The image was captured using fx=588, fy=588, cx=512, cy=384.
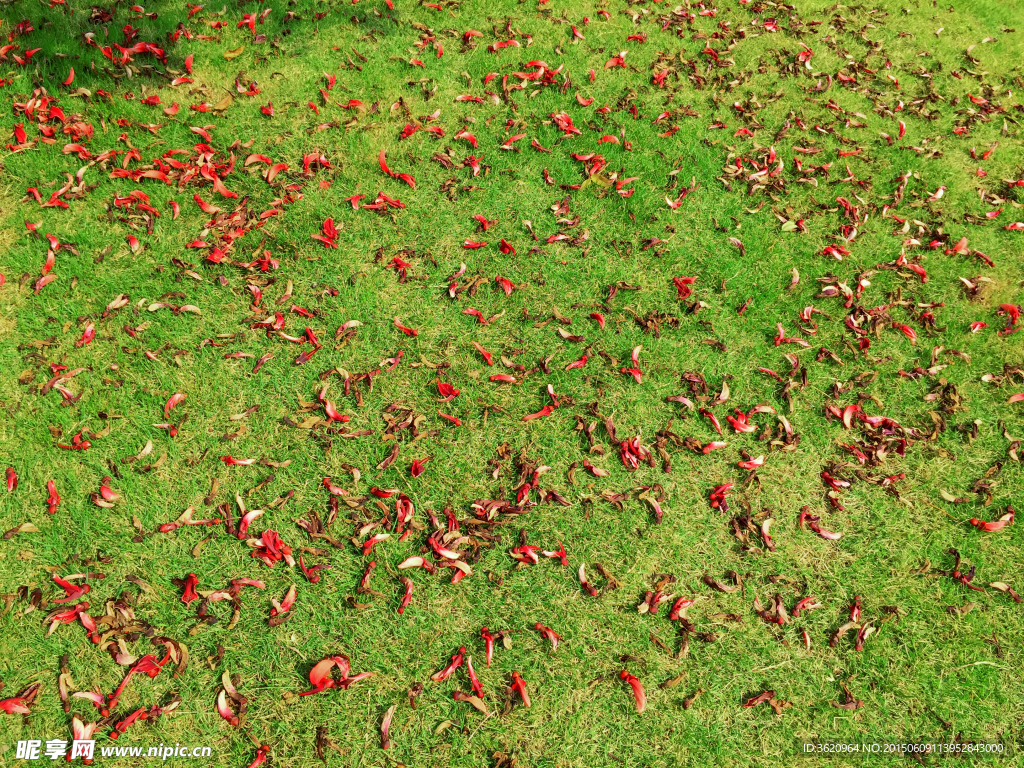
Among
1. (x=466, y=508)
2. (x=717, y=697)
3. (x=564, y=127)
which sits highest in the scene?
(x=564, y=127)

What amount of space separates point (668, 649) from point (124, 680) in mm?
2755

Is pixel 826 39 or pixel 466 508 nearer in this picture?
pixel 466 508

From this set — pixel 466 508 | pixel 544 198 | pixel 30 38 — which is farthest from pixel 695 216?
pixel 30 38

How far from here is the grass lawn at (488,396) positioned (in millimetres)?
3039

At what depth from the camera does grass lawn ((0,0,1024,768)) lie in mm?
3039

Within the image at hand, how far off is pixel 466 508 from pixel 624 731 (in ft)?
4.68

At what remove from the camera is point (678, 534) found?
355cm

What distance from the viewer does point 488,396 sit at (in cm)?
393

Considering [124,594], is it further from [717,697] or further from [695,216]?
[695,216]

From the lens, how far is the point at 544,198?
4.88 metres

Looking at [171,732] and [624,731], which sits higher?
[624,731]

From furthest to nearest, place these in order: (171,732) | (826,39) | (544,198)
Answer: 1. (826,39)
2. (544,198)
3. (171,732)

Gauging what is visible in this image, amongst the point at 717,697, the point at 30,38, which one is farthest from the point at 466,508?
the point at 30,38

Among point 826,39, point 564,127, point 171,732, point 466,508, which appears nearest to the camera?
Answer: point 171,732
